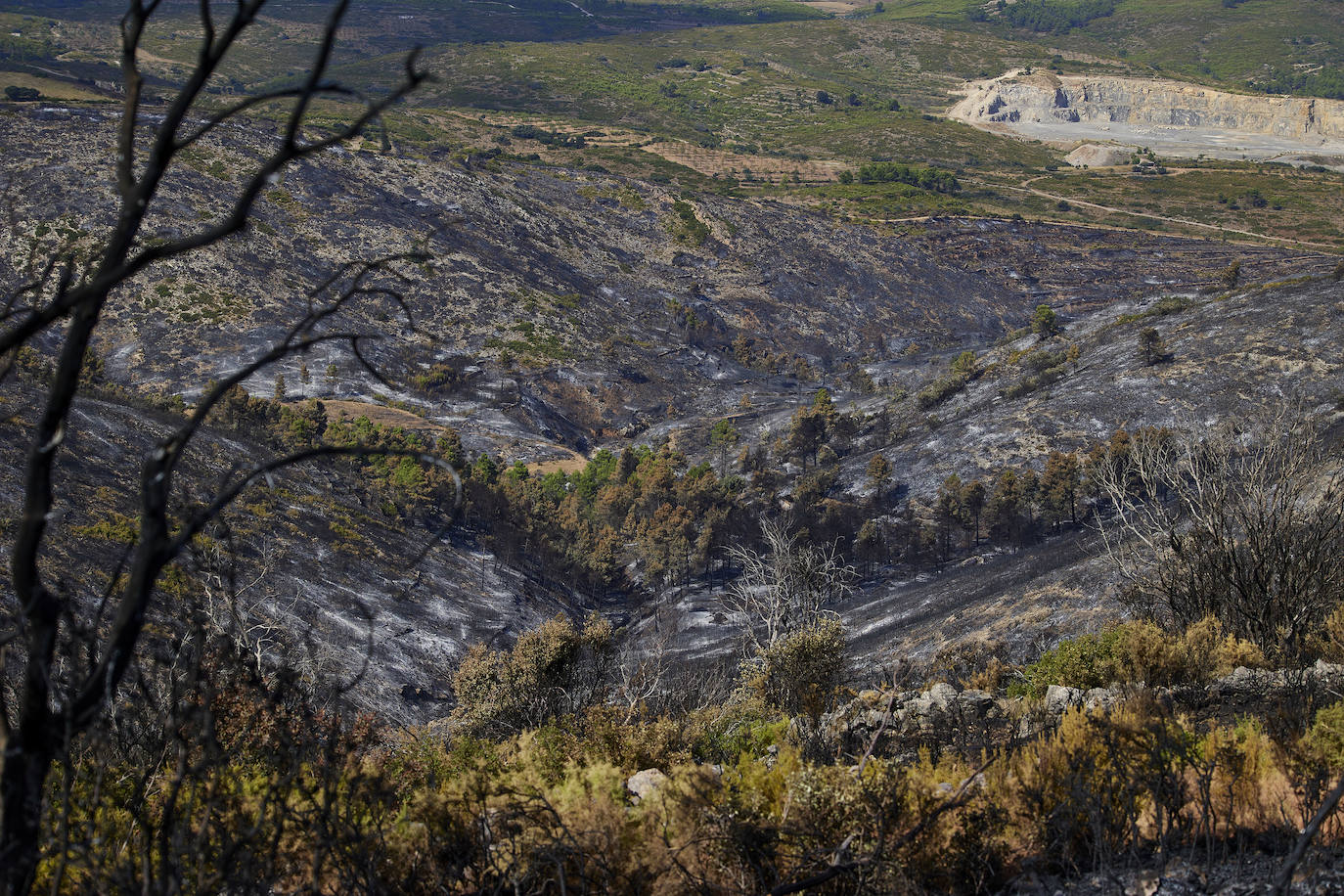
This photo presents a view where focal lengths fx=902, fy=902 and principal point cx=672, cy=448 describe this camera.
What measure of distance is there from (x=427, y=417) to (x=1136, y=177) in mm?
93472

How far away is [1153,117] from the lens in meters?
140

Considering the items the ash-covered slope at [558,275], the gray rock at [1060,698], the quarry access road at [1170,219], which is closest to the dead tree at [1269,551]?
the gray rock at [1060,698]

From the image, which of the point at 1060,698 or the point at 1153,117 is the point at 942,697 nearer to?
the point at 1060,698

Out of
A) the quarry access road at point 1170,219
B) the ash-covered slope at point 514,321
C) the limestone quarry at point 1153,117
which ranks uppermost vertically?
the limestone quarry at point 1153,117

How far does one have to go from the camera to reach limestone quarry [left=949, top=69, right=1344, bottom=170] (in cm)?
12306

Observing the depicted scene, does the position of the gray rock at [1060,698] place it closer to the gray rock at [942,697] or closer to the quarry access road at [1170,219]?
the gray rock at [942,697]

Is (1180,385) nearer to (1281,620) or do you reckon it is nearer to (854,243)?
(1281,620)

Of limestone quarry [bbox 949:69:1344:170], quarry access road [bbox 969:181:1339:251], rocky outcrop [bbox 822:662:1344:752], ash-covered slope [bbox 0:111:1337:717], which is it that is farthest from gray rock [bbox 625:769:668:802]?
limestone quarry [bbox 949:69:1344:170]

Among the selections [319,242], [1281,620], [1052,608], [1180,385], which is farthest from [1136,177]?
[1281,620]

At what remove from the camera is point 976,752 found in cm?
854

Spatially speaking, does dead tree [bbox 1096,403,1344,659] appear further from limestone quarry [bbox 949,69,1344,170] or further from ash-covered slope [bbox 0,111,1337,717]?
limestone quarry [bbox 949,69,1344,170]

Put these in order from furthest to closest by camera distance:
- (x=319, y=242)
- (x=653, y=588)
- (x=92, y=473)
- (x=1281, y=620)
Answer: (x=319, y=242)
(x=653, y=588)
(x=92, y=473)
(x=1281, y=620)

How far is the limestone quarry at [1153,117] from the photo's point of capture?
123 meters

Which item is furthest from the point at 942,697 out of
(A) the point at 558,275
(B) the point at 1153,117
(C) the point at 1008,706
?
(B) the point at 1153,117
